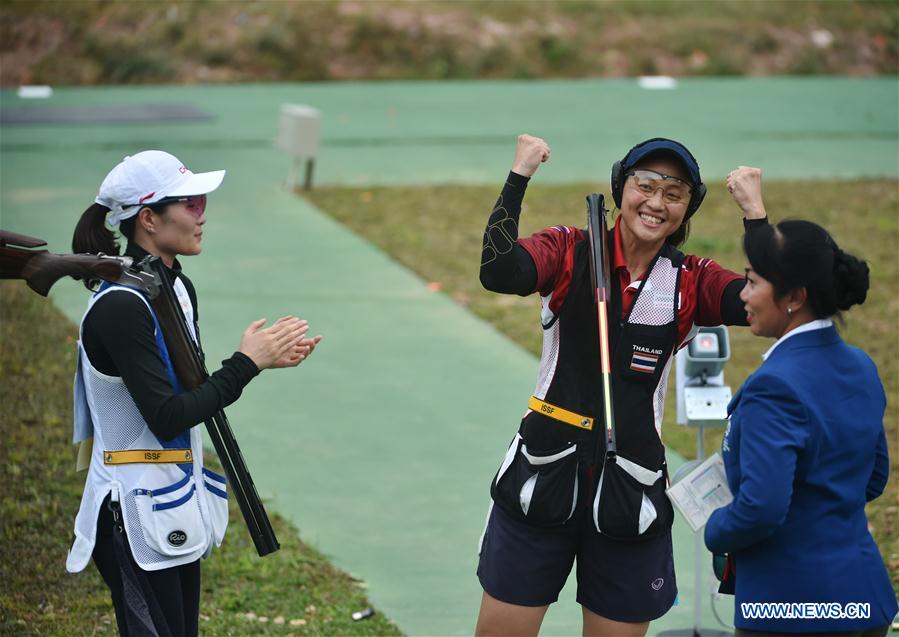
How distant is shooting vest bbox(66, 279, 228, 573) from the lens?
3.75 metres

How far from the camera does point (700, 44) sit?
21422 mm

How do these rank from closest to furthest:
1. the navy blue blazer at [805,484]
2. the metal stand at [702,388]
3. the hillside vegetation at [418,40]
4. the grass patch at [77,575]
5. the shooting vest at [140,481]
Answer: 1. the navy blue blazer at [805,484]
2. the shooting vest at [140,481]
3. the metal stand at [702,388]
4. the grass patch at [77,575]
5. the hillside vegetation at [418,40]

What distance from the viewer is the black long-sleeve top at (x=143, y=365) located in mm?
3615

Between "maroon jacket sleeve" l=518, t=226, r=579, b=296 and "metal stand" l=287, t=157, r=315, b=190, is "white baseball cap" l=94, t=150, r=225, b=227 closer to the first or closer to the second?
"maroon jacket sleeve" l=518, t=226, r=579, b=296

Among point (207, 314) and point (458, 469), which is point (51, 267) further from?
point (207, 314)

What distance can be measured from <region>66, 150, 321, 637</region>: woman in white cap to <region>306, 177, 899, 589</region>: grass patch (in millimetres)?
4181

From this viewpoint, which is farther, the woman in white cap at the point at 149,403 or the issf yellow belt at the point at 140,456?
the issf yellow belt at the point at 140,456

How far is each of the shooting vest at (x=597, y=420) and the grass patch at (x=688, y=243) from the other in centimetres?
376

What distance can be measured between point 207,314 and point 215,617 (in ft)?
14.7

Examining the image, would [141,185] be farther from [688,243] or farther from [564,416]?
[688,243]

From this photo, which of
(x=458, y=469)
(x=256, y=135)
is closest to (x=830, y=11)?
(x=256, y=135)

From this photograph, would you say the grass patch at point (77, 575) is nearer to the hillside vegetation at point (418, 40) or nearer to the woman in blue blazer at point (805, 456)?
the woman in blue blazer at point (805, 456)
